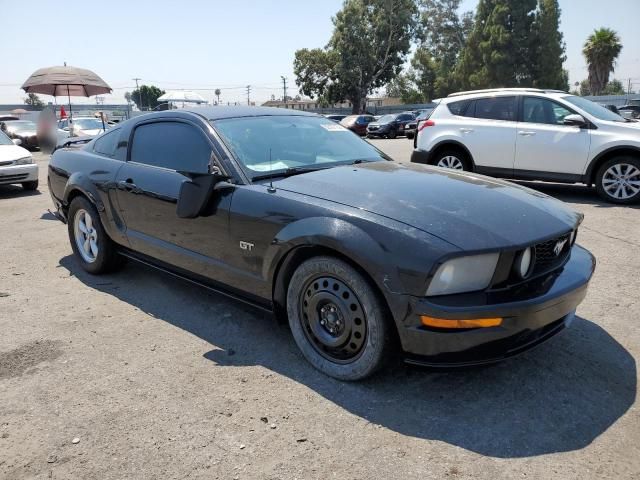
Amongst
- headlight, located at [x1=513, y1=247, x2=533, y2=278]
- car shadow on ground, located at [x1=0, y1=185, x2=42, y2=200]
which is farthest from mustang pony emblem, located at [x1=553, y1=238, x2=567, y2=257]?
car shadow on ground, located at [x1=0, y1=185, x2=42, y2=200]

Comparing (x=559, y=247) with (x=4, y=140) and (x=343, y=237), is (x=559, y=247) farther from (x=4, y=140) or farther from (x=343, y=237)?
(x=4, y=140)

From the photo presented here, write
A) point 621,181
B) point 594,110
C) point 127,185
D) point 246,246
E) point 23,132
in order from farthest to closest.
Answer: point 23,132
point 594,110
point 621,181
point 127,185
point 246,246

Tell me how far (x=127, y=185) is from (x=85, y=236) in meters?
1.11

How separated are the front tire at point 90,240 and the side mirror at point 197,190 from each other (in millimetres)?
1541

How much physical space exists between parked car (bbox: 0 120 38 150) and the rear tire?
19.0 meters

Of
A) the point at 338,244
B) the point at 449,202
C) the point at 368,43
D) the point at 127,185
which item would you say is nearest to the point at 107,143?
the point at 127,185

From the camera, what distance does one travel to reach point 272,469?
7.34 ft

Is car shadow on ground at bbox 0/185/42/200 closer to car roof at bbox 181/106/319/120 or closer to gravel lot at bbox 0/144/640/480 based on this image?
gravel lot at bbox 0/144/640/480

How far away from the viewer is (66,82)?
40.2ft

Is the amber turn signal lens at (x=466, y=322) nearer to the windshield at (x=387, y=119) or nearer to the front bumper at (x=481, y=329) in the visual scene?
the front bumper at (x=481, y=329)

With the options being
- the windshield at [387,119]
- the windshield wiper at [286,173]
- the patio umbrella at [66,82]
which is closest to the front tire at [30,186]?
the patio umbrella at [66,82]

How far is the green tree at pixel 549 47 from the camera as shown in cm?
3947

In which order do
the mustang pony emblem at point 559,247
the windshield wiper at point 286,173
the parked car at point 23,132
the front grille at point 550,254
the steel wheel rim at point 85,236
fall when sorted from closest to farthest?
the front grille at point 550,254 < the mustang pony emblem at point 559,247 < the windshield wiper at point 286,173 < the steel wheel rim at point 85,236 < the parked car at point 23,132

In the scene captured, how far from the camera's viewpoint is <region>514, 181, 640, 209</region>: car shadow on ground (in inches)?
301
